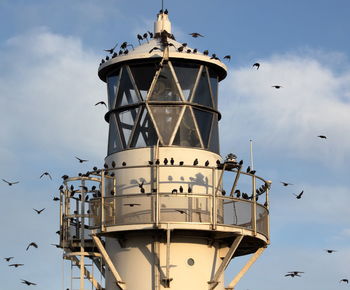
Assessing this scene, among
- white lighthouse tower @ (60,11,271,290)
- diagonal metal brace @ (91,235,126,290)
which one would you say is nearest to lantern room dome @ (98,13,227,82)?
white lighthouse tower @ (60,11,271,290)

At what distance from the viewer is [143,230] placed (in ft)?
139

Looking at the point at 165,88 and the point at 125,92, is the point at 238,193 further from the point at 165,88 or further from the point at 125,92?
the point at 125,92

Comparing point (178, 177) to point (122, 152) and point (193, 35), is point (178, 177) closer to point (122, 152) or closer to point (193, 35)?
point (122, 152)

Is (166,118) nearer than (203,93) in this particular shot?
Yes

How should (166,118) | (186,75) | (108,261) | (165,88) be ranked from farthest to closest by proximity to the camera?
(186,75)
(165,88)
(166,118)
(108,261)

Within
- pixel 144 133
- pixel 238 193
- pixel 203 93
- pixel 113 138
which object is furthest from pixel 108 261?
pixel 203 93

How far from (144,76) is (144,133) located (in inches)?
80.7

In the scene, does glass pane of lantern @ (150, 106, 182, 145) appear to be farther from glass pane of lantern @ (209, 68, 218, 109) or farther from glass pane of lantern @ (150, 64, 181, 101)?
glass pane of lantern @ (209, 68, 218, 109)

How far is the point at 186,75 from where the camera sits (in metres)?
44.7

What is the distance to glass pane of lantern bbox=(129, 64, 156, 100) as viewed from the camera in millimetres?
44469

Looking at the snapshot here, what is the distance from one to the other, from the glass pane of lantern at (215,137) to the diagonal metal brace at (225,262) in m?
3.73

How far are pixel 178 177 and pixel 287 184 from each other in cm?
485

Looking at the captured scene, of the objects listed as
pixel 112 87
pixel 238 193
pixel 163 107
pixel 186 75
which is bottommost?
pixel 238 193

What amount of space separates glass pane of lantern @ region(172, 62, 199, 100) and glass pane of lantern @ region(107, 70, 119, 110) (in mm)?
2267
